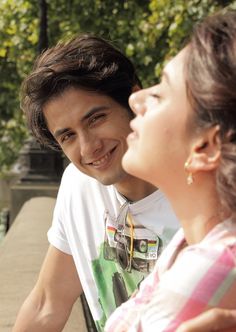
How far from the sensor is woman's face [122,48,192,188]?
1640 mm

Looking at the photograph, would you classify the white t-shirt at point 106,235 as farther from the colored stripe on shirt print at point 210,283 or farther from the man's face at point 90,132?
the colored stripe on shirt print at point 210,283

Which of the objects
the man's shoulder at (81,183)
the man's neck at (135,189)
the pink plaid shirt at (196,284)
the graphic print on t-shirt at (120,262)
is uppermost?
the pink plaid shirt at (196,284)

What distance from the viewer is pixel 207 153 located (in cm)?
161

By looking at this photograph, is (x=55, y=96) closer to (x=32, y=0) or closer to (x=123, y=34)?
(x=123, y=34)

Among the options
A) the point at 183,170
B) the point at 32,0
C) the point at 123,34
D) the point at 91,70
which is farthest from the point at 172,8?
the point at 183,170

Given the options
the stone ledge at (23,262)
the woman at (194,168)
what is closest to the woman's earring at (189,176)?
the woman at (194,168)

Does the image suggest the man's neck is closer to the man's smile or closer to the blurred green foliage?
the man's smile

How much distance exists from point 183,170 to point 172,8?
8446 millimetres

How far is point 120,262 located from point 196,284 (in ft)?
3.64

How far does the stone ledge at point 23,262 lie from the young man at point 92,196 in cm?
78

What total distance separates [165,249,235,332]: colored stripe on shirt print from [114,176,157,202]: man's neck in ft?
3.70

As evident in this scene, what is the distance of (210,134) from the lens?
1.61m

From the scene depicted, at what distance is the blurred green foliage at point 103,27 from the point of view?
9672 millimetres

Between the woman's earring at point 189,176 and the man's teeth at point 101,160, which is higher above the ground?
the woman's earring at point 189,176
